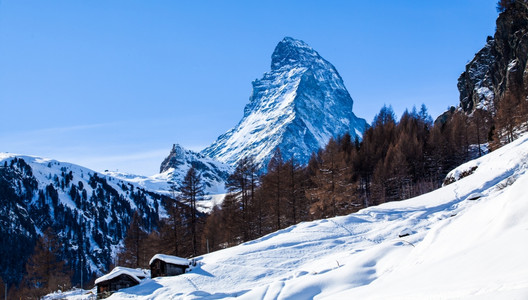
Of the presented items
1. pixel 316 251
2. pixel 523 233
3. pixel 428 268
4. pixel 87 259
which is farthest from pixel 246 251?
pixel 87 259

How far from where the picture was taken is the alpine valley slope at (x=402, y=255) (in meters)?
8.32

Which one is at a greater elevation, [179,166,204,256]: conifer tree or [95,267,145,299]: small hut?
[179,166,204,256]: conifer tree

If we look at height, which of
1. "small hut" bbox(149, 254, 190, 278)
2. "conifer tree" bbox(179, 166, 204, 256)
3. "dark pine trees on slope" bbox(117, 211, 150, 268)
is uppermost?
"conifer tree" bbox(179, 166, 204, 256)

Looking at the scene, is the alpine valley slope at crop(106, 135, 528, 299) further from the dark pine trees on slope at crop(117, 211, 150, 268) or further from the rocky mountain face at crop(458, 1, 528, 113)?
the rocky mountain face at crop(458, 1, 528, 113)

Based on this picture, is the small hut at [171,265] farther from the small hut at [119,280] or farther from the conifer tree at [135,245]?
the conifer tree at [135,245]

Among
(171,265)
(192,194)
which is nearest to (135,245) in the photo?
(192,194)

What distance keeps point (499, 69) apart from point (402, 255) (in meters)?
83.9

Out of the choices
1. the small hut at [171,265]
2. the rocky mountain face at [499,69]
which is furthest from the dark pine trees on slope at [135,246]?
the rocky mountain face at [499,69]

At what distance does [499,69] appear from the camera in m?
86.3

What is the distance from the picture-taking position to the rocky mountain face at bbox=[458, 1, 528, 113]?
73625 millimetres

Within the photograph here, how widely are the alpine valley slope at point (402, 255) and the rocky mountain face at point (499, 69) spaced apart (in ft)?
124

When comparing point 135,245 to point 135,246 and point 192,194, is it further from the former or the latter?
point 192,194

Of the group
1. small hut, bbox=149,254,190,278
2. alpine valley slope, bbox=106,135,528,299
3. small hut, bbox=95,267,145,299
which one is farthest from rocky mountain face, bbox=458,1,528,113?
small hut, bbox=95,267,145,299

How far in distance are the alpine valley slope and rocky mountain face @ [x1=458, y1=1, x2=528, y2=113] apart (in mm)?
37870
